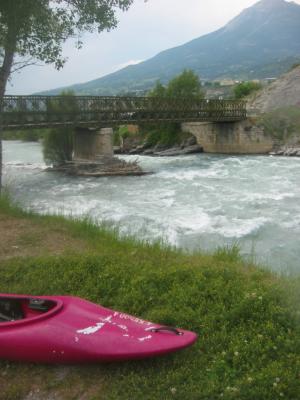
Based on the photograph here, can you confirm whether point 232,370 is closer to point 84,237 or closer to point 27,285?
point 27,285

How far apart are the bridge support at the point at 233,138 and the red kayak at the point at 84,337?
34.1 meters

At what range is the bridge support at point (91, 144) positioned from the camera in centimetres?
3070

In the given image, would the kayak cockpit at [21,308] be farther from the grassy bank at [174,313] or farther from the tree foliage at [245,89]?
the tree foliage at [245,89]

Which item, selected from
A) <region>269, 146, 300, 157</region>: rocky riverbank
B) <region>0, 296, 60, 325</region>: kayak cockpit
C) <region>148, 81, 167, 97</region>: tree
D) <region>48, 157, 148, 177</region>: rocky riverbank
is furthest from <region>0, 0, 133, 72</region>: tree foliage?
<region>148, 81, 167, 97</region>: tree

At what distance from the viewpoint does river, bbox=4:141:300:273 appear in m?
11.2

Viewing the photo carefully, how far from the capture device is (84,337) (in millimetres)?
3781

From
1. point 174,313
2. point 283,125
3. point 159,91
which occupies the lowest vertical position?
point 174,313

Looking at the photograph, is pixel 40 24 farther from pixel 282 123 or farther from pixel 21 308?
pixel 282 123

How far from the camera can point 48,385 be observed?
3.74m

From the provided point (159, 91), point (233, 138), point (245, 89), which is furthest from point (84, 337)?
point (245, 89)

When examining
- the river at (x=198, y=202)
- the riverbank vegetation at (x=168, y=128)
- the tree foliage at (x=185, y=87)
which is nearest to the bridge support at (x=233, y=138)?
the riverbank vegetation at (x=168, y=128)

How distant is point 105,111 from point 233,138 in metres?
13.2

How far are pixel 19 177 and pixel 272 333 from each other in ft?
81.4

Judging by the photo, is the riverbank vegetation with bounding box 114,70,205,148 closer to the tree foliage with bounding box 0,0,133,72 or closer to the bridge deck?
the bridge deck
